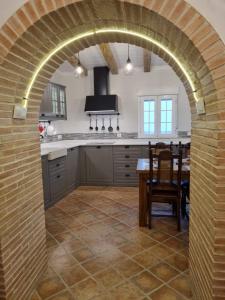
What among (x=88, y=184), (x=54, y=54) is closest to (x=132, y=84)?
(x=88, y=184)

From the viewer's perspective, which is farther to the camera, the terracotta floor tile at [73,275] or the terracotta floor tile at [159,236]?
the terracotta floor tile at [159,236]

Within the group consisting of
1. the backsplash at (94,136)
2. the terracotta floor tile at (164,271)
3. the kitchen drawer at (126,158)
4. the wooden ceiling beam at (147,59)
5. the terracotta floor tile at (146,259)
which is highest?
the wooden ceiling beam at (147,59)

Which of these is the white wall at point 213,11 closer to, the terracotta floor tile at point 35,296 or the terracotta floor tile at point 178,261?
the terracotta floor tile at point 178,261

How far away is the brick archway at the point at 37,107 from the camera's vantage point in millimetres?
1329

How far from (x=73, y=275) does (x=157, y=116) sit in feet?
13.4

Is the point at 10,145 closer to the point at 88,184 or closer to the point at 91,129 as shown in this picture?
the point at 88,184

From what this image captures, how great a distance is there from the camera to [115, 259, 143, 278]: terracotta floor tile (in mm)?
2154

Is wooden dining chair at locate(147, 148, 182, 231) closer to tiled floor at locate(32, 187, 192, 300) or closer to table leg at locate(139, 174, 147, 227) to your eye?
table leg at locate(139, 174, 147, 227)

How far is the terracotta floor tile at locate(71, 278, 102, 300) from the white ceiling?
13.3 ft

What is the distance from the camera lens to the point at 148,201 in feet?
9.86

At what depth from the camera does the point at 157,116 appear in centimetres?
537

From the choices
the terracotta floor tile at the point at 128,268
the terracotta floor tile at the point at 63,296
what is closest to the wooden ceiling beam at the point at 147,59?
the terracotta floor tile at the point at 128,268

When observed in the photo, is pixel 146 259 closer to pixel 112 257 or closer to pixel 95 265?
pixel 112 257

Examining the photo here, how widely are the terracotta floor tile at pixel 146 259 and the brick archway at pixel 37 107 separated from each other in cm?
52
